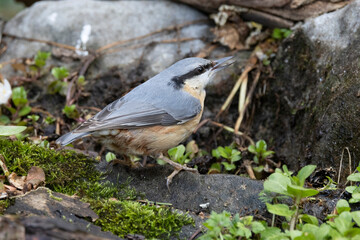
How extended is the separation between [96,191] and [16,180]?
2.06ft

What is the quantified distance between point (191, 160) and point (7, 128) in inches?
77.7

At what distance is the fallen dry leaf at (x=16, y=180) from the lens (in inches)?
133

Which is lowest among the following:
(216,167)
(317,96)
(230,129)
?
(216,167)

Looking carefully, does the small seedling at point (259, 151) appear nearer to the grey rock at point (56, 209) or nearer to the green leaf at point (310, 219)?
the green leaf at point (310, 219)

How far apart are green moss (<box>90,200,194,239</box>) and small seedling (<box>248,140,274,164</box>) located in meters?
1.61

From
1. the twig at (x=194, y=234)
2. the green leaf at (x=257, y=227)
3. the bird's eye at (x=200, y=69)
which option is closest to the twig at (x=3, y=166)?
the twig at (x=194, y=234)

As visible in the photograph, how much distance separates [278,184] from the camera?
9.82ft

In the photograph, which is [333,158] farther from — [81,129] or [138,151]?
[81,129]

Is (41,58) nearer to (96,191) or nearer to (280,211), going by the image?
(96,191)

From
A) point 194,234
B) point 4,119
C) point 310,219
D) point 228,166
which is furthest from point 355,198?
point 4,119

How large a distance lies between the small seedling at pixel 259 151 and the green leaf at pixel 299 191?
5.41 feet

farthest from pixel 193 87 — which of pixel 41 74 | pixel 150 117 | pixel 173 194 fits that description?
pixel 41 74

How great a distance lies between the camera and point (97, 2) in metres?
6.57

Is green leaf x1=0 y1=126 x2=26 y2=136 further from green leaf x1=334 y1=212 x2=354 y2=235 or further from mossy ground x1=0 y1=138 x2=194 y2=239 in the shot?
green leaf x1=334 y1=212 x2=354 y2=235
